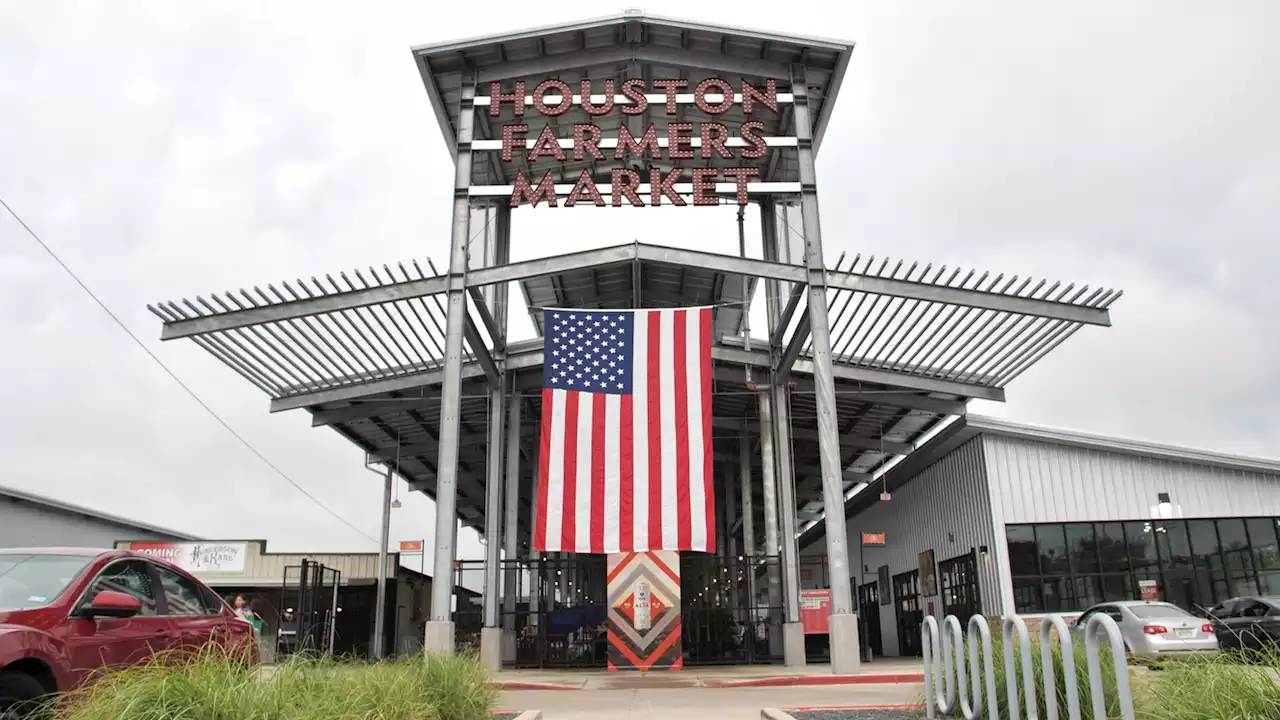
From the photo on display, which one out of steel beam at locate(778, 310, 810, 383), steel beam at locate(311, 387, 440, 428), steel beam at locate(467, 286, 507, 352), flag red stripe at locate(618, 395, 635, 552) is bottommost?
flag red stripe at locate(618, 395, 635, 552)

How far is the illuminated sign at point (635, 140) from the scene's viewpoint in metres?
19.1

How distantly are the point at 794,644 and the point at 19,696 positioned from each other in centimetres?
1777

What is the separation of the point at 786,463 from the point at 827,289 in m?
5.47

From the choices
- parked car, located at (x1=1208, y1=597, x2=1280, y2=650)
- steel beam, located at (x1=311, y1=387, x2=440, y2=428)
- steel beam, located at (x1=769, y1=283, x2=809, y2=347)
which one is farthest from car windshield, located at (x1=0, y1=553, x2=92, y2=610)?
steel beam, located at (x1=311, y1=387, x2=440, y2=428)

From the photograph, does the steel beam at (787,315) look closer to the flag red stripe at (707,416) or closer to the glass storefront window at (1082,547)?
the flag red stripe at (707,416)

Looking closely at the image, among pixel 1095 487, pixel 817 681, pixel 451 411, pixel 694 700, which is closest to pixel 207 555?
pixel 451 411

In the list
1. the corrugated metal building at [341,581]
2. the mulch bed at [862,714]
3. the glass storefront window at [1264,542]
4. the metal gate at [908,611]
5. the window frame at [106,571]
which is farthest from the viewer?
the corrugated metal building at [341,581]

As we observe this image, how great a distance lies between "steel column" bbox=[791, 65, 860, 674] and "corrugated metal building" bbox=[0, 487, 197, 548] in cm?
2606

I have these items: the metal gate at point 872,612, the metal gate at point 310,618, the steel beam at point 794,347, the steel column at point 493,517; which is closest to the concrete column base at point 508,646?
the steel column at point 493,517

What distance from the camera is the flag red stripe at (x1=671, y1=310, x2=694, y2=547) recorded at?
1634 centimetres

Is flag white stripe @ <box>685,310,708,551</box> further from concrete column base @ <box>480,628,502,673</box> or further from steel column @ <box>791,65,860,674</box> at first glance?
concrete column base @ <box>480,628,502,673</box>

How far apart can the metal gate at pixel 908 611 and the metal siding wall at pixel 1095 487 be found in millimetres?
6909

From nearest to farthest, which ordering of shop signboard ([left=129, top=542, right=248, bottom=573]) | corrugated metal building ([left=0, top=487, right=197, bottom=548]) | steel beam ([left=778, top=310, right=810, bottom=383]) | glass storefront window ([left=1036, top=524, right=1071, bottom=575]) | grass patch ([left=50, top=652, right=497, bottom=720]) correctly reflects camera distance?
grass patch ([left=50, top=652, right=497, bottom=720]) → steel beam ([left=778, top=310, right=810, bottom=383]) → glass storefront window ([left=1036, top=524, right=1071, bottom=575]) → corrugated metal building ([left=0, top=487, right=197, bottom=548]) → shop signboard ([left=129, top=542, right=248, bottom=573])

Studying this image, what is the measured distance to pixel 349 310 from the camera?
18562mm
